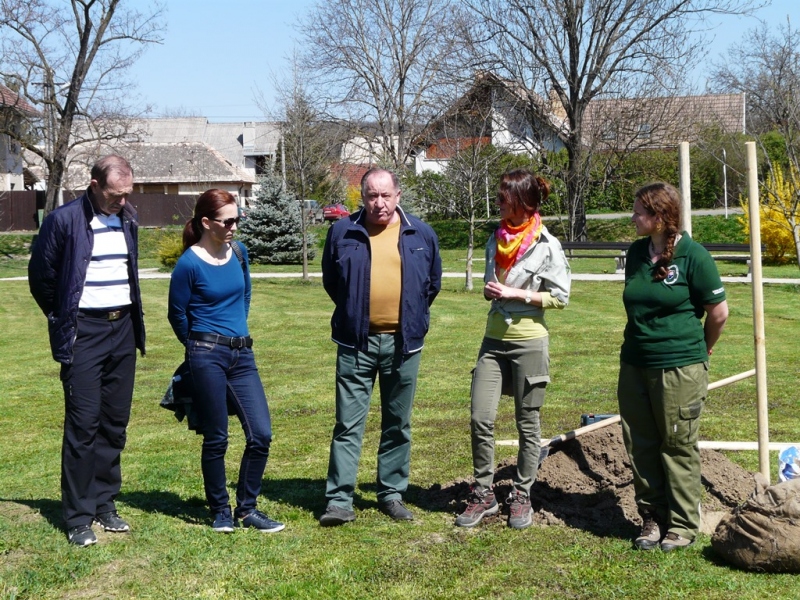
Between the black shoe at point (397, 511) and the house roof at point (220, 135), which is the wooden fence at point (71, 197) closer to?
the house roof at point (220, 135)

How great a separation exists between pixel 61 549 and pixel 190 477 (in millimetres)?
1863

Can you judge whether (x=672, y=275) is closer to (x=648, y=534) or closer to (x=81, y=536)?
(x=648, y=534)

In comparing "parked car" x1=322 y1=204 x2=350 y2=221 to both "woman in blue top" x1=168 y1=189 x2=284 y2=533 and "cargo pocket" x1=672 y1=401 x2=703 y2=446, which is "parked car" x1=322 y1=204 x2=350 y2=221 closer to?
"woman in blue top" x1=168 y1=189 x2=284 y2=533

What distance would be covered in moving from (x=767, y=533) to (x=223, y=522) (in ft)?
9.22

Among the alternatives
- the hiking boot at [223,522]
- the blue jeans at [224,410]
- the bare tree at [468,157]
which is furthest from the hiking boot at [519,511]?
the bare tree at [468,157]

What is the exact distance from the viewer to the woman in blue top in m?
4.99

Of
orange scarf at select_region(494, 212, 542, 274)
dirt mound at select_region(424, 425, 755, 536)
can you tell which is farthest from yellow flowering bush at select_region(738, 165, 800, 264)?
orange scarf at select_region(494, 212, 542, 274)

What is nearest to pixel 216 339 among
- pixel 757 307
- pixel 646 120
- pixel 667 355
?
pixel 667 355

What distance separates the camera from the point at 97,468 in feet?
16.9

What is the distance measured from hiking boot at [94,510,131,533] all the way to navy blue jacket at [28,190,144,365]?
93cm

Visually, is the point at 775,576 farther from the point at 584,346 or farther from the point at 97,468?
the point at 584,346

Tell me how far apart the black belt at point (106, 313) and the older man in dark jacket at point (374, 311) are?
1141mm

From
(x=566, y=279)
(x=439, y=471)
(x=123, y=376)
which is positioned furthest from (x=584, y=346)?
(x=123, y=376)

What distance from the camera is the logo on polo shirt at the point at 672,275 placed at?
4.69m
